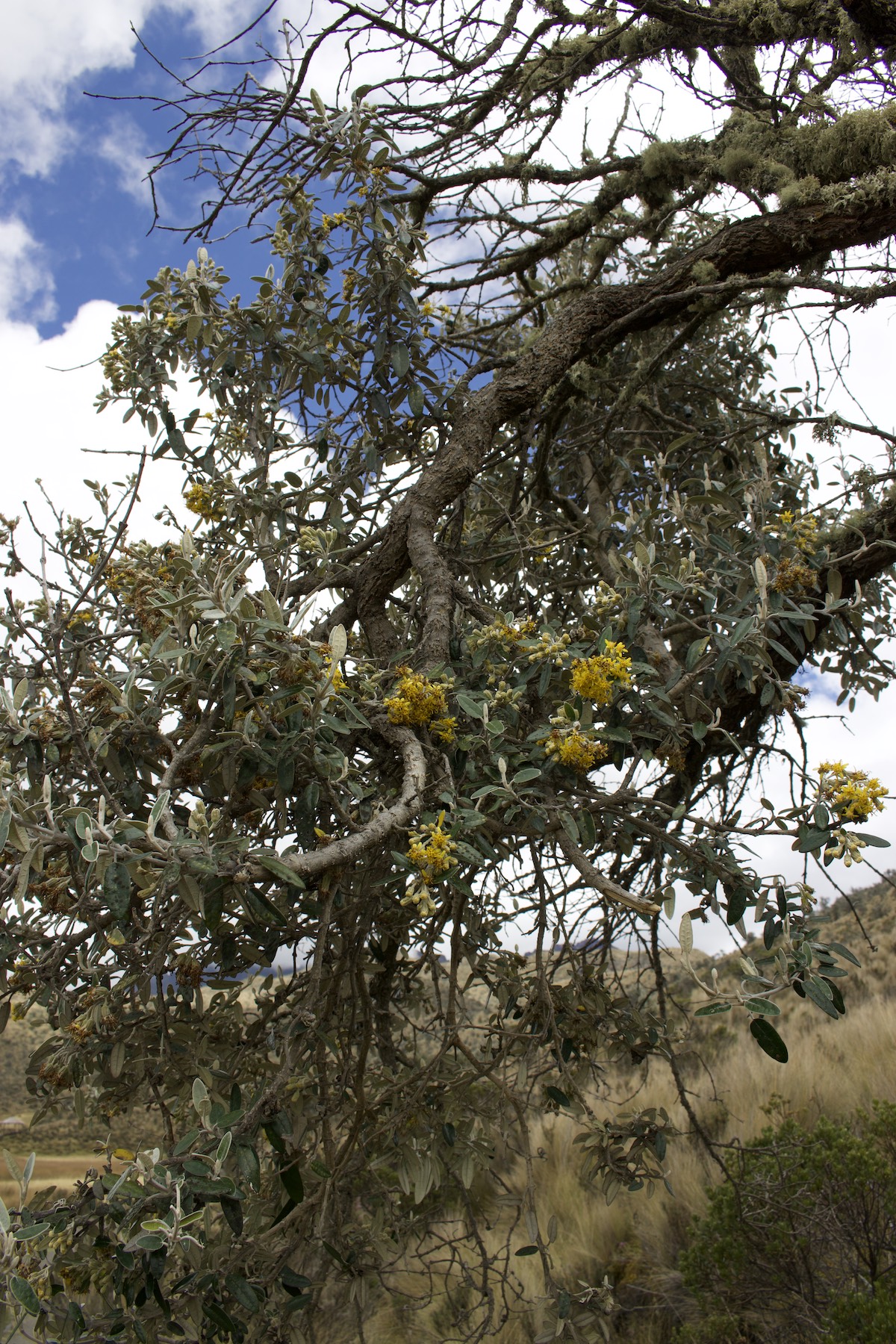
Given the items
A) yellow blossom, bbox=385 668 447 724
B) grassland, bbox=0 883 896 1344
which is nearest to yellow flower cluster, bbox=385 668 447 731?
yellow blossom, bbox=385 668 447 724

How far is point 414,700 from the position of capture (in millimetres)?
1721

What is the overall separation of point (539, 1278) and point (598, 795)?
4.01 m

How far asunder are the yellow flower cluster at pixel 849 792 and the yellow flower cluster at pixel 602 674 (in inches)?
16.6

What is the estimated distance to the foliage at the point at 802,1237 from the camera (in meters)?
3.23

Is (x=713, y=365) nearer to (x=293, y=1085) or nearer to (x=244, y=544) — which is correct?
(x=244, y=544)

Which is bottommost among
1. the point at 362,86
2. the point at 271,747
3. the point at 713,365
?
the point at 271,747

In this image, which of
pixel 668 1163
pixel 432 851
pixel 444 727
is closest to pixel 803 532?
pixel 444 727

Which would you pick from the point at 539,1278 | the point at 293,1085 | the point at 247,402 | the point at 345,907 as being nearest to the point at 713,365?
the point at 247,402

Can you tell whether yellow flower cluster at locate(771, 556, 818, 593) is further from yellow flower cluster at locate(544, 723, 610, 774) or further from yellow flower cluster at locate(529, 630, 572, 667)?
yellow flower cluster at locate(544, 723, 610, 774)

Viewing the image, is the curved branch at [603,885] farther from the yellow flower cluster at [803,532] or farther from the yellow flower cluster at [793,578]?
the yellow flower cluster at [803,532]

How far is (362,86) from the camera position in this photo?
2604mm

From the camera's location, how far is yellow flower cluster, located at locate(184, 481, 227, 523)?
2.54 m

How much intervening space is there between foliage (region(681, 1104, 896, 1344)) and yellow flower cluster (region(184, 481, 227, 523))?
Answer: 3.07m

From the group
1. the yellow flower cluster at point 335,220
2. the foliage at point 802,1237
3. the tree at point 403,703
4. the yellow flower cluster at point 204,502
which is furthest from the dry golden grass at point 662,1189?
the yellow flower cluster at point 335,220
